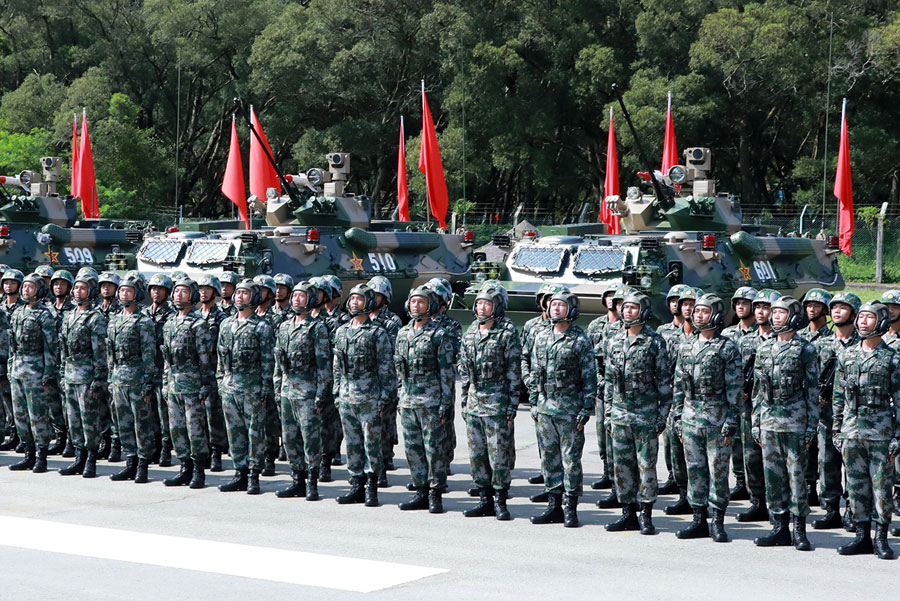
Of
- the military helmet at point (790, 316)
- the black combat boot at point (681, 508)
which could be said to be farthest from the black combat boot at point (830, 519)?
the military helmet at point (790, 316)

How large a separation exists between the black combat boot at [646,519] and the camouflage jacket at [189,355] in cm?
392

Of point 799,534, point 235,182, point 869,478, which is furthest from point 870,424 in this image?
point 235,182

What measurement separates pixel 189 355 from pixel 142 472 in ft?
3.67

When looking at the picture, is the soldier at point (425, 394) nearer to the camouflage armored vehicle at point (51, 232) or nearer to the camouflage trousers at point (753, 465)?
the camouflage trousers at point (753, 465)

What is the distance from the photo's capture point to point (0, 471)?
38.0ft

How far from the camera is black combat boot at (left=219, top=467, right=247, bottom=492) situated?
1044 cm

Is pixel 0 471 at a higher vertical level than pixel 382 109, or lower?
lower

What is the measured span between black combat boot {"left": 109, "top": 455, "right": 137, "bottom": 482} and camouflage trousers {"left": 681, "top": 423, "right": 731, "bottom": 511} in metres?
4.95

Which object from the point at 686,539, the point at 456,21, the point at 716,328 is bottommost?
the point at 686,539

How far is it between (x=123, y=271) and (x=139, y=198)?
23.1 metres

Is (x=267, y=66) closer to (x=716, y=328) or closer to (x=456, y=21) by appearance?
(x=456, y=21)

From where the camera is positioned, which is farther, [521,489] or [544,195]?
[544,195]

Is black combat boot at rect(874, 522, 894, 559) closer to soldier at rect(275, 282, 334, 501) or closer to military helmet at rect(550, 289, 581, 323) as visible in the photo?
military helmet at rect(550, 289, 581, 323)

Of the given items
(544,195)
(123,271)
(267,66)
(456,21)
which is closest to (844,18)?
(456,21)
